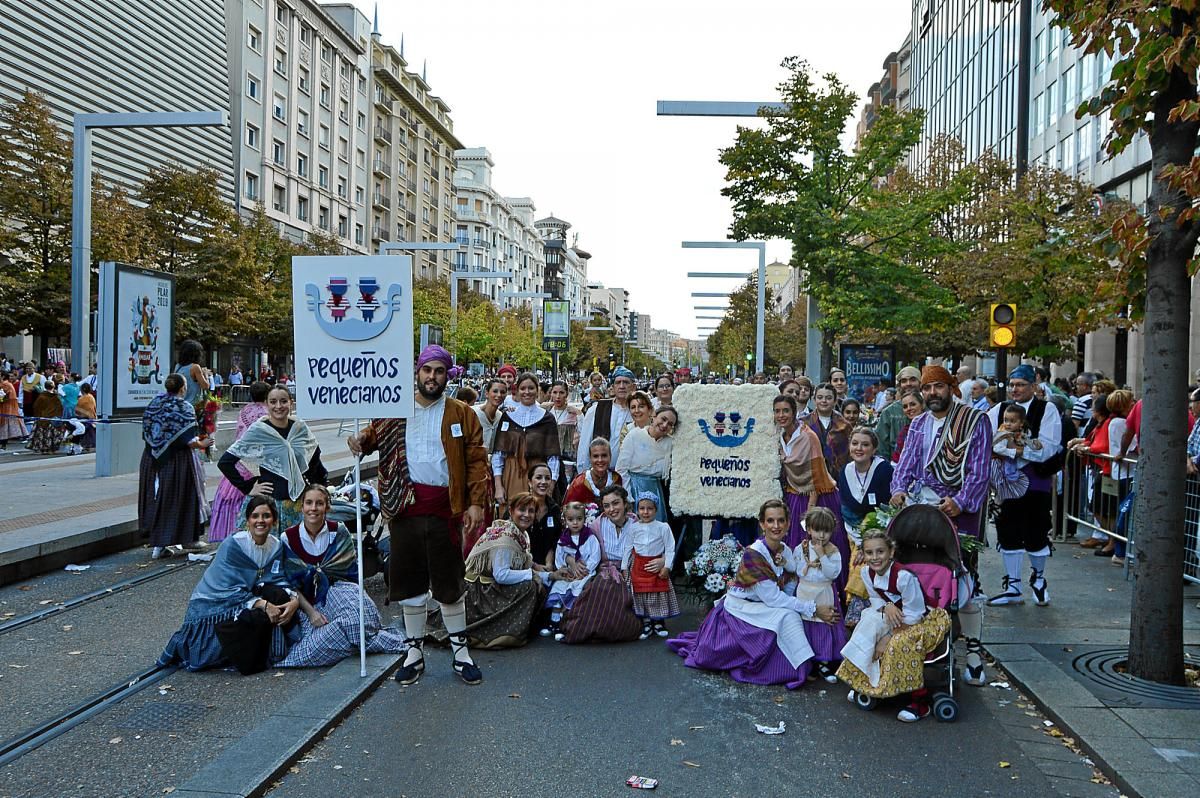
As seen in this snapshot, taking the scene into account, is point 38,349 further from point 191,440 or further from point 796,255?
point 191,440

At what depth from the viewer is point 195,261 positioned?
123 ft

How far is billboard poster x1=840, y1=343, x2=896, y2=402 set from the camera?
68.6 ft

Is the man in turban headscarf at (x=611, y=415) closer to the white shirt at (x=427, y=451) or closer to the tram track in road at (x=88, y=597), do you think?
the white shirt at (x=427, y=451)

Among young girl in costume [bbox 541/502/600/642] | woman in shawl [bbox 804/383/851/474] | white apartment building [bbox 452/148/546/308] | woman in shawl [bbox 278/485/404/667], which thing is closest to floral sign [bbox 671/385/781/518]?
young girl in costume [bbox 541/502/600/642]

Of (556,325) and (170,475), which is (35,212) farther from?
(170,475)

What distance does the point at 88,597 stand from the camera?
8.42 metres

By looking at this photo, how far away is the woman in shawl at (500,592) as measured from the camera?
7.23 metres

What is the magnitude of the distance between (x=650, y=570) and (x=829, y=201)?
17613mm

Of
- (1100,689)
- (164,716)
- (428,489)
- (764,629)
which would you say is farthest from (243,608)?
(1100,689)

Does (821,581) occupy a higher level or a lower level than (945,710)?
higher

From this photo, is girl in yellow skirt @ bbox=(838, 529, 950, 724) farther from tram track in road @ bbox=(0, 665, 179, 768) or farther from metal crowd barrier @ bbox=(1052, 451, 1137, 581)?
→ metal crowd barrier @ bbox=(1052, 451, 1137, 581)

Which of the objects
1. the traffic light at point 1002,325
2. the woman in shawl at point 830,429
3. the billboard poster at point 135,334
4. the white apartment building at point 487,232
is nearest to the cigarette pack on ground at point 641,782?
the woman in shawl at point 830,429

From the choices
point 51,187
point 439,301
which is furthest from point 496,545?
point 439,301

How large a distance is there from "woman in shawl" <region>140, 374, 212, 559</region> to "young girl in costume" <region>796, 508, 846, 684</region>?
6.31 m
